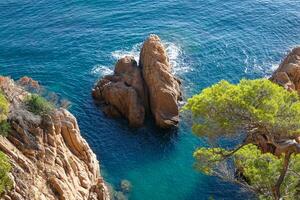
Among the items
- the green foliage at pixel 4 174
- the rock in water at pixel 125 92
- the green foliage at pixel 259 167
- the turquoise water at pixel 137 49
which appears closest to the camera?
the green foliage at pixel 259 167

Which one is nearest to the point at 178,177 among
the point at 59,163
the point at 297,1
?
the point at 59,163

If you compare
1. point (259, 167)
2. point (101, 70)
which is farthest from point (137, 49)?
point (259, 167)

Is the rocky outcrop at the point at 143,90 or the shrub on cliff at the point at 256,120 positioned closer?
the shrub on cliff at the point at 256,120

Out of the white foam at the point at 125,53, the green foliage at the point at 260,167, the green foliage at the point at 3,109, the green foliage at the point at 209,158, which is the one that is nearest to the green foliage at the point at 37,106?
the green foliage at the point at 3,109

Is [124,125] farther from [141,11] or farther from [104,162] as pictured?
[141,11]

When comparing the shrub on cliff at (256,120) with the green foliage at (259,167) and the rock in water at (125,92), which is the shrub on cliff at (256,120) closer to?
the green foliage at (259,167)

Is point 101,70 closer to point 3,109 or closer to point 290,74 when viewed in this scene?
point 290,74
